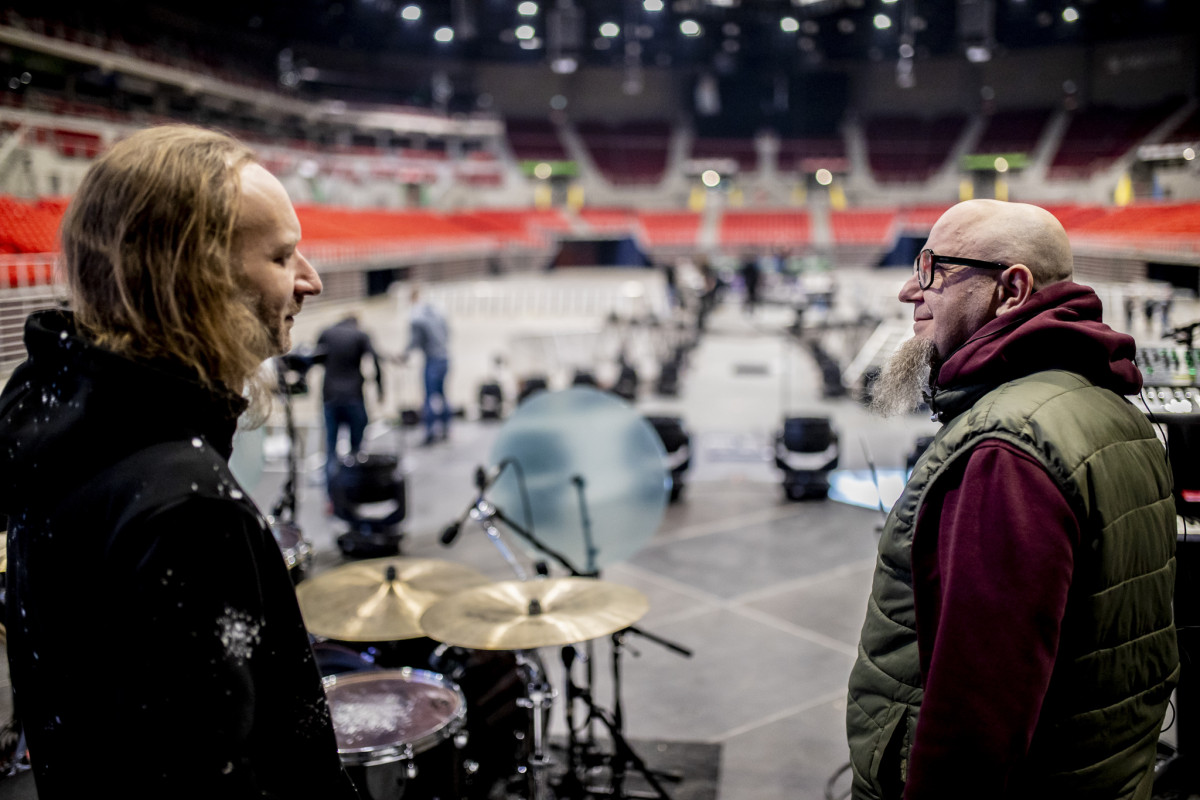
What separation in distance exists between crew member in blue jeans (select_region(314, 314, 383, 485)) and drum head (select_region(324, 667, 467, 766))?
4549 mm

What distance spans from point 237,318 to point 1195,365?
2756mm

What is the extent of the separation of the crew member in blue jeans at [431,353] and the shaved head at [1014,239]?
7655mm

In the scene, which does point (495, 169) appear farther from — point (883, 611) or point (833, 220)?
point (883, 611)

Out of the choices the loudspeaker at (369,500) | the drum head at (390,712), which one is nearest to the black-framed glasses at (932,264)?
the drum head at (390,712)

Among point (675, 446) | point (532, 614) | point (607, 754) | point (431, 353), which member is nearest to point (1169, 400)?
point (532, 614)

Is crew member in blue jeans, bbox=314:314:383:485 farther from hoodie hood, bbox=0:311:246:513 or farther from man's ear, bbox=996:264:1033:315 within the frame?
hoodie hood, bbox=0:311:246:513

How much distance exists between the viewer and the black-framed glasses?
62.8 inches

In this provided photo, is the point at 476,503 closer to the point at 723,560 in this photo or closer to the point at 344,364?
the point at 723,560

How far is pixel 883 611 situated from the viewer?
62.2 inches

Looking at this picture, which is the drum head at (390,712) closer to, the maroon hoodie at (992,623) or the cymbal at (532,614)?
the cymbal at (532,614)

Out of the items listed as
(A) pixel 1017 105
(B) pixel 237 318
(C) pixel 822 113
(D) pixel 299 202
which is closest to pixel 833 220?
(C) pixel 822 113

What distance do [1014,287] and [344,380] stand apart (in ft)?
20.2

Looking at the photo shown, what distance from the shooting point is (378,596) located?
2771 millimetres

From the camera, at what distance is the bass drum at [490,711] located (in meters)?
3.01
